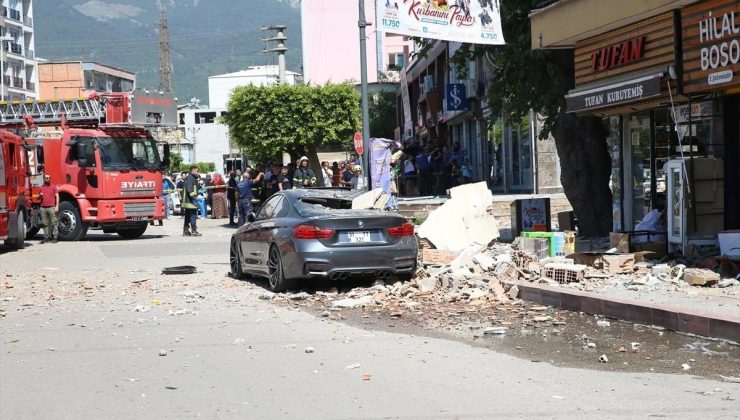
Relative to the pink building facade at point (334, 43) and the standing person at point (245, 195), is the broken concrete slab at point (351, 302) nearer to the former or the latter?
the standing person at point (245, 195)

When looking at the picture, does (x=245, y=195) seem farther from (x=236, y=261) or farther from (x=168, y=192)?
(x=168, y=192)

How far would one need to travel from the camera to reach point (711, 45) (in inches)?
534

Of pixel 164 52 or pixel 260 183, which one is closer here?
pixel 260 183

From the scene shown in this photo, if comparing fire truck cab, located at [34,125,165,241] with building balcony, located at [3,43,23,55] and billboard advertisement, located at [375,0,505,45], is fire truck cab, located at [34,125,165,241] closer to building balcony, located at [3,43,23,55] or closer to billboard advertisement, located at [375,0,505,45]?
billboard advertisement, located at [375,0,505,45]

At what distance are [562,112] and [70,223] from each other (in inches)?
558

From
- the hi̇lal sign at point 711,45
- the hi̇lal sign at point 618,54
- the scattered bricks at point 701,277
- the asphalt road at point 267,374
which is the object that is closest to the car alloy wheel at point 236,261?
the asphalt road at point 267,374

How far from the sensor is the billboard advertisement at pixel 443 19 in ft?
53.1

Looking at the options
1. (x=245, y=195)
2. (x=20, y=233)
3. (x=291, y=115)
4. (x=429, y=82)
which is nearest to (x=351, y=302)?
(x=20, y=233)

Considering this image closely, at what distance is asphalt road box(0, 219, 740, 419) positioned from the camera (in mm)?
6676

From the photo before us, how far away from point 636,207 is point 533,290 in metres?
6.48

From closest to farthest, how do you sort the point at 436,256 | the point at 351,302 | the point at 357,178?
1. the point at 351,302
2. the point at 436,256
3. the point at 357,178

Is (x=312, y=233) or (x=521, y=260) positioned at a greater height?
(x=312, y=233)

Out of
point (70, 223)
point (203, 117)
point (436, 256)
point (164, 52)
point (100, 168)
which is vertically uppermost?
point (164, 52)

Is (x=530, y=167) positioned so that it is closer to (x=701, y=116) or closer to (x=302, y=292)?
(x=701, y=116)
